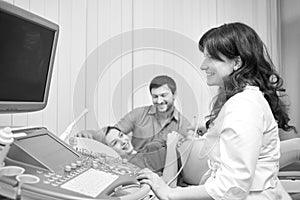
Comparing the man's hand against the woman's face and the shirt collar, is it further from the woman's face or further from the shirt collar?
the woman's face

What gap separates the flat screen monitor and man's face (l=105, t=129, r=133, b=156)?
1.42ft

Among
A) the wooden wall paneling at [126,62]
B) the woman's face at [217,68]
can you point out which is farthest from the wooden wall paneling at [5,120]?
the woman's face at [217,68]

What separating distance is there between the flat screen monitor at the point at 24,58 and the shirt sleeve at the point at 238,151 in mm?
649

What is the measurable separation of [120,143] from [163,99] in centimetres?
30

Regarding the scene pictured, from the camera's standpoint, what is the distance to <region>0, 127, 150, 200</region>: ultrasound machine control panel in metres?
0.75

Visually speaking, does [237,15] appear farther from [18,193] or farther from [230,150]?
[18,193]

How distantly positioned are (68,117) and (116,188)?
3.84ft

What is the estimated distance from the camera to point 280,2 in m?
2.98

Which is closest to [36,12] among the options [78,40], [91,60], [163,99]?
[78,40]

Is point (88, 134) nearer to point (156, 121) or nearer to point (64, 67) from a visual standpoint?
point (156, 121)

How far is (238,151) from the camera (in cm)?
98

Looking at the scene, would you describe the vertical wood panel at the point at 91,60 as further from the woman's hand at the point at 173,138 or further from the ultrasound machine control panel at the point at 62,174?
the ultrasound machine control panel at the point at 62,174

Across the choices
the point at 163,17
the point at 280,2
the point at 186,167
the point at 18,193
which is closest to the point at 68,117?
the point at 186,167

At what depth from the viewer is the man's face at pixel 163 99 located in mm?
1600
